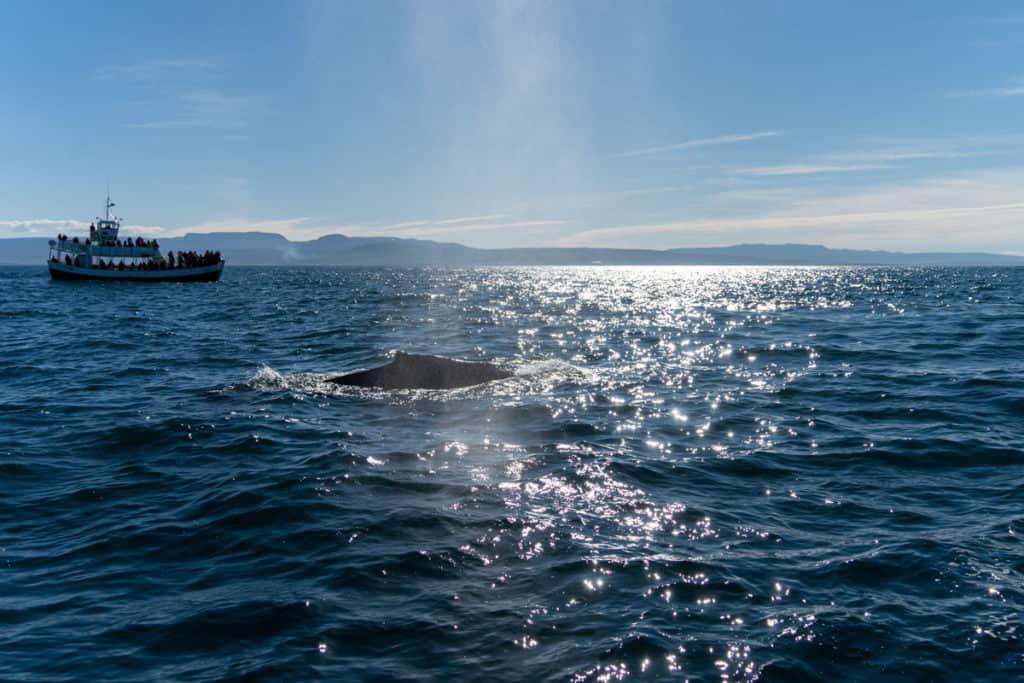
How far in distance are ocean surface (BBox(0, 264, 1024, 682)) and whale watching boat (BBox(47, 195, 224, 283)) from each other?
231ft

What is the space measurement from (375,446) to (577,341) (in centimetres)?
1920

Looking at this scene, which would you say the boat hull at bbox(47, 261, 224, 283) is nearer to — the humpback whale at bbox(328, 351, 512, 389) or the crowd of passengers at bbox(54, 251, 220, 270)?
the crowd of passengers at bbox(54, 251, 220, 270)

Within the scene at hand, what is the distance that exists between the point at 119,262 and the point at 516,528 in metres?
93.0

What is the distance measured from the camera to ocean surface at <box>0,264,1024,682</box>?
6551 mm

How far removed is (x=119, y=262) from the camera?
88188 mm

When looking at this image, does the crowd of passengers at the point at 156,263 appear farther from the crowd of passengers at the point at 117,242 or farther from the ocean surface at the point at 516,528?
the ocean surface at the point at 516,528

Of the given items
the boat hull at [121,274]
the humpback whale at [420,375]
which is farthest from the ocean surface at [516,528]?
the boat hull at [121,274]

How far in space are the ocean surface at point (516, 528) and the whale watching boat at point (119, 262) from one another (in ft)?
231

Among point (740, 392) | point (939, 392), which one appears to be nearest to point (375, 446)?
point (740, 392)

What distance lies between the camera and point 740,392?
1953 centimetres

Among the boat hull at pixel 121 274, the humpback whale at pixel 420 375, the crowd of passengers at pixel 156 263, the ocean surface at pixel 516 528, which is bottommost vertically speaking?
the ocean surface at pixel 516 528

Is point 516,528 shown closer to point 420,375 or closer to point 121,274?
point 420,375

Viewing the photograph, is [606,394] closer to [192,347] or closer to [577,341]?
[577,341]

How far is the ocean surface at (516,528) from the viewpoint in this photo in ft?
21.5
